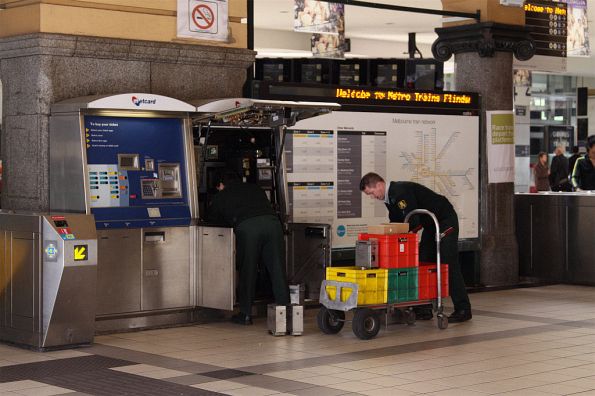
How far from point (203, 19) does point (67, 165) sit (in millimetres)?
2459

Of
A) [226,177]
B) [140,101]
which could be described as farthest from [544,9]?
[140,101]

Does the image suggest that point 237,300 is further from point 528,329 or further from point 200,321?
point 528,329

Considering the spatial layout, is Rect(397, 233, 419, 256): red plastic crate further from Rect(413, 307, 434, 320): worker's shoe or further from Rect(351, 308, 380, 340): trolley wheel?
Rect(413, 307, 434, 320): worker's shoe

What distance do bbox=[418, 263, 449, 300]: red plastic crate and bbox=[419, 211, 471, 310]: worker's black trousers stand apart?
283mm

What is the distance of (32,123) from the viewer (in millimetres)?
10742

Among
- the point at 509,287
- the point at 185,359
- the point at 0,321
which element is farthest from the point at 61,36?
the point at 509,287

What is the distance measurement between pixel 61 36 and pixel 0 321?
2.80m

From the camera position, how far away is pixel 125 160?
10.7 m

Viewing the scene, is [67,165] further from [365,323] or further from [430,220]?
[430,220]

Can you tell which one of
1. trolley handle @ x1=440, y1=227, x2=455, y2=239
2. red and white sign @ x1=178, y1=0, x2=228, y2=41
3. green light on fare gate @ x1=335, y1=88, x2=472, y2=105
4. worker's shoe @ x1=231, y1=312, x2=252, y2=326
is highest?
red and white sign @ x1=178, y1=0, x2=228, y2=41

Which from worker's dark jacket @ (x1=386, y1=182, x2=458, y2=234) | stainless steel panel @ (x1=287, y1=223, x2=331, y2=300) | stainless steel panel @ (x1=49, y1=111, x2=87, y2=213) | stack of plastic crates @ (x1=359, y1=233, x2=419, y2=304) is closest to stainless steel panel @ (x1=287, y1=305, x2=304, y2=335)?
stack of plastic crates @ (x1=359, y1=233, x2=419, y2=304)

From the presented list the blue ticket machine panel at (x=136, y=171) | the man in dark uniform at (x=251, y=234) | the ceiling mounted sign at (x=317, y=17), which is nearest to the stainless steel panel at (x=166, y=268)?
the blue ticket machine panel at (x=136, y=171)

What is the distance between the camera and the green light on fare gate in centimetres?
1300

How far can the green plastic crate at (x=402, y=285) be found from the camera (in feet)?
34.1
